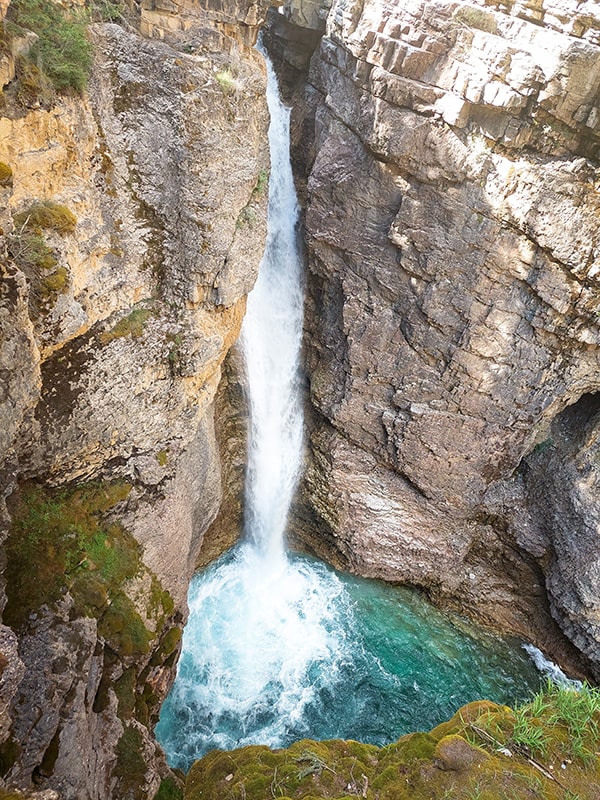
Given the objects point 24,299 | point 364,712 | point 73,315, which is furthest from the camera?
point 364,712

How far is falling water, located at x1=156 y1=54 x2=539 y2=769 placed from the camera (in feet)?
41.1

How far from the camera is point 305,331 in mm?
16047

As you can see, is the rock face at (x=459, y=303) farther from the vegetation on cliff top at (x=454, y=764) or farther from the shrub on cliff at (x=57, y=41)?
the vegetation on cliff top at (x=454, y=764)

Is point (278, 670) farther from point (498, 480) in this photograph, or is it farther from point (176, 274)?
point (176, 274)

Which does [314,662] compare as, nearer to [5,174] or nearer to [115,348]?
[115,348]

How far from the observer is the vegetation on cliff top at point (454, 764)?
5.60 metres

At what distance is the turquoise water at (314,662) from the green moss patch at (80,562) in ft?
13.2

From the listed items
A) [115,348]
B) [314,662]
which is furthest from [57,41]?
[314,662]

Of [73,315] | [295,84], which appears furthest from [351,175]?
[73,315]

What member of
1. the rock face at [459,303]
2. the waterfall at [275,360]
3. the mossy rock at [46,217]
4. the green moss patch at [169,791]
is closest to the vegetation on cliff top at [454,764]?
the green moss patch at [169,791]

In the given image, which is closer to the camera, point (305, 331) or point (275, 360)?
point (275, 360)

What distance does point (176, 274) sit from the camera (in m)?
9.70

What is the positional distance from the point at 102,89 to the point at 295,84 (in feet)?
35.1

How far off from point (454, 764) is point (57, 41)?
1082cm
